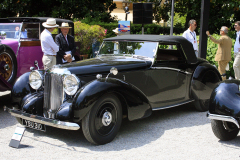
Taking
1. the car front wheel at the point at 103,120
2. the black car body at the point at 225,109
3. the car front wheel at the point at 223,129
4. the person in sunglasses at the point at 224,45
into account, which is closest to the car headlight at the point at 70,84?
the car front wheel at the point at 103,120

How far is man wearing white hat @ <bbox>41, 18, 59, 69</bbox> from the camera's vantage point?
6.64 m

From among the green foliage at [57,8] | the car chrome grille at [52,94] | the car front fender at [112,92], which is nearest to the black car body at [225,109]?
the car front fender at [112,92]

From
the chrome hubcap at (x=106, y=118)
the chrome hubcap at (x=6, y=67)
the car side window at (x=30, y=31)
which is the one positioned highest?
the car side window at (x=30, y=31)

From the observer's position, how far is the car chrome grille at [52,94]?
167 inches

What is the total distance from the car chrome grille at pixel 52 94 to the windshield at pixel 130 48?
1.61m

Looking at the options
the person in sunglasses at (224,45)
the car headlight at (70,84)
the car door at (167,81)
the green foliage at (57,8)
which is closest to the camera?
the car headlight at (70,84)

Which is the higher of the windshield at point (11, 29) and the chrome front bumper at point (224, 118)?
the windshield at point (11, 29)

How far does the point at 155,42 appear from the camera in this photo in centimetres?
533

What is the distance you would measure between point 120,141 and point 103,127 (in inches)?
15.0

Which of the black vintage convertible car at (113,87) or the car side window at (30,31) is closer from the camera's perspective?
the black vintage convertible car at (113,87)

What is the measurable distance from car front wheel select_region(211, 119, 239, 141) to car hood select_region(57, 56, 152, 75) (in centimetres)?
156

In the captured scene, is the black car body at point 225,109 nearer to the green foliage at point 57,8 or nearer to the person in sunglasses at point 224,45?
the person in sunglasses at point 224,45

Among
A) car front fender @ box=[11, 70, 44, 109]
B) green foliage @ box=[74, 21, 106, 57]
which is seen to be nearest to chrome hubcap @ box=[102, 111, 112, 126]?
car front fender @ box=[11, 70, 44, 109]

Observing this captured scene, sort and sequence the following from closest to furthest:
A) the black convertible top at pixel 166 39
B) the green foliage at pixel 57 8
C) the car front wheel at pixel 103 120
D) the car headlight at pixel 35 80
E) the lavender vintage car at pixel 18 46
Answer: the car front wheel at pixel 103 120
the car headlight at pixel 35 80
the black convertible top at pixel 166 39
the lavender vintage car at pixel 18 46
the green foliage at pixel 57 8
